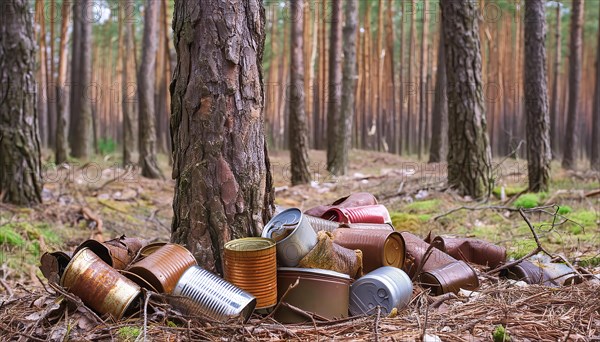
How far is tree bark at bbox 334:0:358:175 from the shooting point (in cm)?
1123

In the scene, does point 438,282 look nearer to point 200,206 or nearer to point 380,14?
point 200,206

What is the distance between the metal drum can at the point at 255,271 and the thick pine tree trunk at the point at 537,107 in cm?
565

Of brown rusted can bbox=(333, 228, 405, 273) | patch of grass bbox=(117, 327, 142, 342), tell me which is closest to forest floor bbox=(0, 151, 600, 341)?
patch of grass bbox=(117, 327, 142, 342)

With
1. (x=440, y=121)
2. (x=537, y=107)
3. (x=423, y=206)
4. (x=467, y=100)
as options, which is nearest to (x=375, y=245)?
(x=423, y=206)

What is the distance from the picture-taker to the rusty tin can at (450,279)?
9.16ft

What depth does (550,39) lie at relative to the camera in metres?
28.9

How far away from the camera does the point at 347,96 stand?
452 inches

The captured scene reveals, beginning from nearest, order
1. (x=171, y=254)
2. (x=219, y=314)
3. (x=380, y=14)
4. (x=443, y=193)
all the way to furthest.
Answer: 1. (x=219, y=314)
2. (x=171, y=254)
3. (x=443, y=193)
4. (x=380, y=14)

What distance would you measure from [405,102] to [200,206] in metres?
25.3

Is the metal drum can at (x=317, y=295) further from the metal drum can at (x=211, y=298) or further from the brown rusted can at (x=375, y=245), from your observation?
the brown rusted can at (x=375, y=245)

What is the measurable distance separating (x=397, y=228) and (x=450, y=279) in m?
2.20

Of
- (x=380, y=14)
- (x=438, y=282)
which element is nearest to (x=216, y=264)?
(x=438, y=282)

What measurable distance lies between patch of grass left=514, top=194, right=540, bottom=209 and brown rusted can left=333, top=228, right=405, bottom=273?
3.30 meters

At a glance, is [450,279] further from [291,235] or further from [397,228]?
[397,228]
